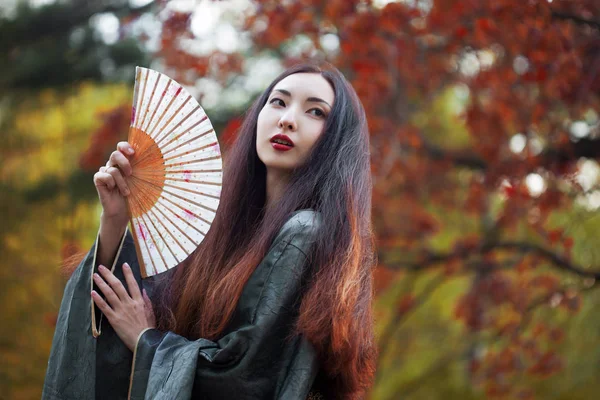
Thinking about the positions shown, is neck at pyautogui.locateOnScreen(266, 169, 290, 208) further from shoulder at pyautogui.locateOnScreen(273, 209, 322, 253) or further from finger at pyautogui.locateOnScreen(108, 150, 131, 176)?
finger at pyautogui.locateOnScreen(108, 150, 131, 176)

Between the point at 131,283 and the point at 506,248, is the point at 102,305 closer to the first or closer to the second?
the point at 131,283

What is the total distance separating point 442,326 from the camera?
31.1ft

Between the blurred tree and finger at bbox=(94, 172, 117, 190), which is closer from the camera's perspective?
finger at bbox=(94, 172, 117, 190)

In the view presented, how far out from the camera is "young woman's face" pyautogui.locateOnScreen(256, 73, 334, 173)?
2.25 m

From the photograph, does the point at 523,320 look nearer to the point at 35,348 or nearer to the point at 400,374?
the point at 400,374

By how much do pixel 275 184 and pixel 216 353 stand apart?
2.05 ft

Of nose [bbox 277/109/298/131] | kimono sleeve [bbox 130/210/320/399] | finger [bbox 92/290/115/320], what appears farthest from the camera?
nose [bbox 277/109/298/131]

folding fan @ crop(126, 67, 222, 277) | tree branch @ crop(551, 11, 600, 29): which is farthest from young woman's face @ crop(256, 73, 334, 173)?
tree branch @ crop(551, 11, 600, 29)

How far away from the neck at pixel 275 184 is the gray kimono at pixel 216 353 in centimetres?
19

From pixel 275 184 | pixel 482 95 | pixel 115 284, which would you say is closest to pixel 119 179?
pixel 115 284

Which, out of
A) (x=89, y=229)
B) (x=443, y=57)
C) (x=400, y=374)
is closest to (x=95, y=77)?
(x=89, y=229)

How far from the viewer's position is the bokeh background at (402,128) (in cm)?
461

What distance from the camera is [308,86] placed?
Result: 232 cm

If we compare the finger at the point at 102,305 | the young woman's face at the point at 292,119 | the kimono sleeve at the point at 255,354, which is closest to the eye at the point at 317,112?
the young woman's face at the point at 292,119
